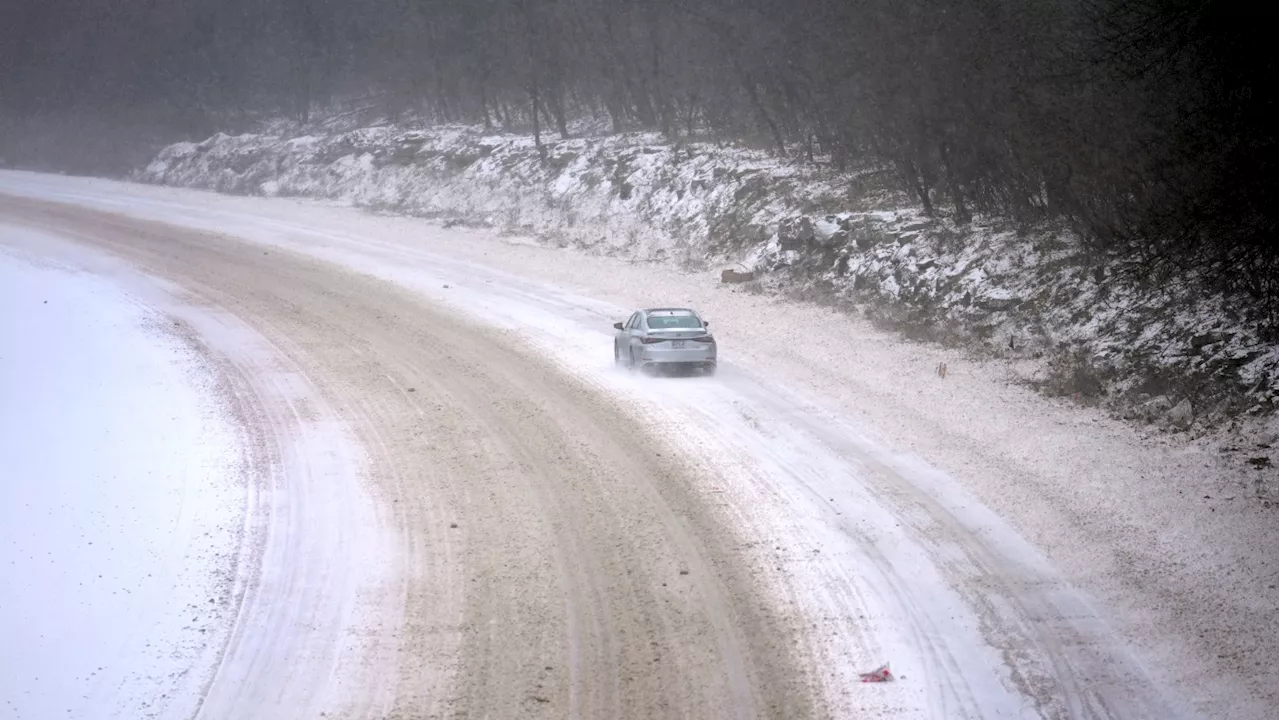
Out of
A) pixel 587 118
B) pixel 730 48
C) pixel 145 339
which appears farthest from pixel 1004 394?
pixel 587 118

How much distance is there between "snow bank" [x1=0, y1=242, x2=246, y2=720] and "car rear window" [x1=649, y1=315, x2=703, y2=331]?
25.8 feet

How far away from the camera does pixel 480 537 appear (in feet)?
40.3

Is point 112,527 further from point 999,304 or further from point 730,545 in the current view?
point 999,304

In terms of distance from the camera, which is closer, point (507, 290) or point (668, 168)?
point (507, 290)

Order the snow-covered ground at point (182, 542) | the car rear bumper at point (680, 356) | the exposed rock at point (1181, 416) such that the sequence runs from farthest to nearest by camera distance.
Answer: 1. the car rear bumper at point (680, 356)
2. the exposed rock at point (1181, 416)
3. the snow-covered ground at point (182, 542)

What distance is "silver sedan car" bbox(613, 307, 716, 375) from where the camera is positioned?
19.0m

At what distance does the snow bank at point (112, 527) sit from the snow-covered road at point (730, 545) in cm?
65

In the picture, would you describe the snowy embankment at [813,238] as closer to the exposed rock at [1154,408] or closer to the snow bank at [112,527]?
the exposed rock at [1154,408]

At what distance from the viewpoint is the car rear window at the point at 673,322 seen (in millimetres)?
19453

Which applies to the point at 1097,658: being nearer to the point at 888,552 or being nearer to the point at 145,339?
the point at 888,552

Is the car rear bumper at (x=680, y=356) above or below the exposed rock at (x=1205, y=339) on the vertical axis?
below

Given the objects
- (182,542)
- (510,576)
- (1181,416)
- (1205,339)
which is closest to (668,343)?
(510,576)

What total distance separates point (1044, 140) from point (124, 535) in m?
17.2

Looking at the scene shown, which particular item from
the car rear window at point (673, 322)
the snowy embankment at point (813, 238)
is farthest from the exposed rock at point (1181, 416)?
the car rear window at point (673, 322)
